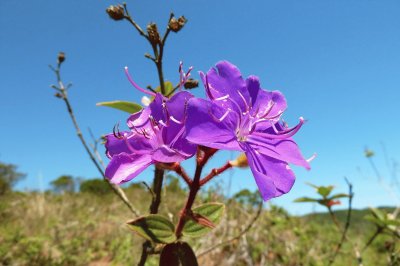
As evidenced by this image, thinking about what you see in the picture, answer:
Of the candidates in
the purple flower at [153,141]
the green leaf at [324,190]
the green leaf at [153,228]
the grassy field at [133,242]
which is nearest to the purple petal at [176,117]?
the purple flower at [153,141]

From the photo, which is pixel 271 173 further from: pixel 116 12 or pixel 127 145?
pixel 116 12

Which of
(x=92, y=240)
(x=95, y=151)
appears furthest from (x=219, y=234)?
(x=95, y=151)

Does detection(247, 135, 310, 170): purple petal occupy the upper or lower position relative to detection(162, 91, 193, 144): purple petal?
lower

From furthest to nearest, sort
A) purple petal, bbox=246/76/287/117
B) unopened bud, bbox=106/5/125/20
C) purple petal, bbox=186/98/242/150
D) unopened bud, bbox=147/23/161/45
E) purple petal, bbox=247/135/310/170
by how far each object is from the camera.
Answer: unopened bud, bbox=106/5/125/20 < unopened bud, bbox=147/23/161/45 < purple petal, bbox=246/76/287/117 < purple petal, bbox=247/135/310/170 < purple petal, bbox=186/98/242/150

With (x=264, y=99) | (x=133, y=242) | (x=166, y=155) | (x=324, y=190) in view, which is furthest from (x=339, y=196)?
(x=133, y=242)

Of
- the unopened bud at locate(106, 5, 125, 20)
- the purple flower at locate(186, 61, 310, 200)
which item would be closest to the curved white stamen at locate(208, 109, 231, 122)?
the purple flower at locate(186, 61, 310, 200)

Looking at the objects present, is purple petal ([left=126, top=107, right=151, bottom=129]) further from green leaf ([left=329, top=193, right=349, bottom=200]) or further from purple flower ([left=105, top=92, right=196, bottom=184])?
green leaf ([left=329, top=193, right=349, bottom=200])
